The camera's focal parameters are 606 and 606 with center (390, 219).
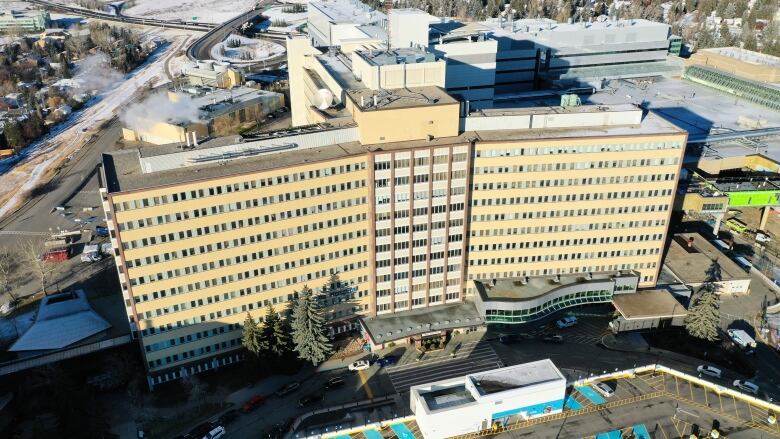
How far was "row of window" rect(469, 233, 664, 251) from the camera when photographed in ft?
338

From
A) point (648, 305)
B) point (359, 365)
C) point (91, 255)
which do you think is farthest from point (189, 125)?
point (648, 305)

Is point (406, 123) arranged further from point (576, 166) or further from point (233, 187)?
point (576, 166)

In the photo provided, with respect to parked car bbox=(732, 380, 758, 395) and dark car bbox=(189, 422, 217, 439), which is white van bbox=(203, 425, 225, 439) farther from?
→ parked car bbox=(732, 380, 758, 395)

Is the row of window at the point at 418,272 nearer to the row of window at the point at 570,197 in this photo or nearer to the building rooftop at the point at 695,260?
the row of window at the point at 570,197

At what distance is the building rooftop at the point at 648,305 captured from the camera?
4053 inches

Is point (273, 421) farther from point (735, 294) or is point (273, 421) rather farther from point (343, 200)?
point (735, 294)

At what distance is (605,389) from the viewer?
74062 millimetres

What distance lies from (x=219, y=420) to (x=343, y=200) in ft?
120

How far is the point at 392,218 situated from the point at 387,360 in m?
22.9

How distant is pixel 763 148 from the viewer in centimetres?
14562

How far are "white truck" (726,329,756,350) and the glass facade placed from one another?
793 inches

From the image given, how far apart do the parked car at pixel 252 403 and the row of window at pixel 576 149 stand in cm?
4979

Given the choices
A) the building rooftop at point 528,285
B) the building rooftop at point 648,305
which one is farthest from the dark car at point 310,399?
the building rooftop at point 648,305

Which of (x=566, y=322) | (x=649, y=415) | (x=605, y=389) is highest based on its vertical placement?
(x=605, y=389)
